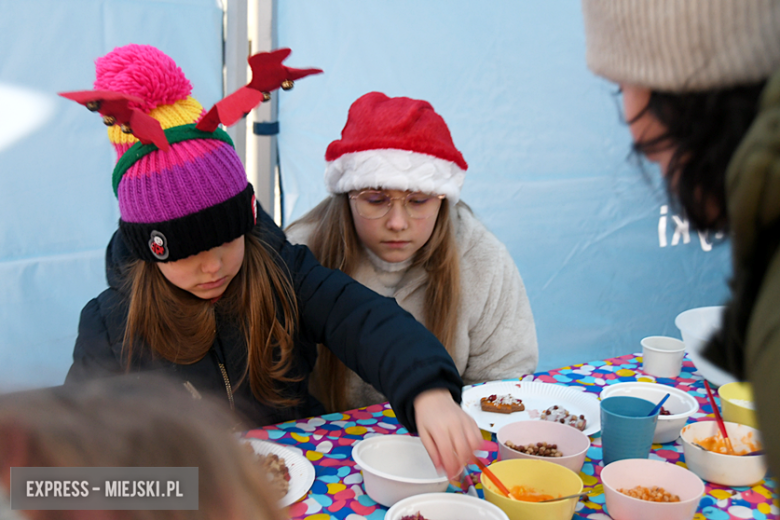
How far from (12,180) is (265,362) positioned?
108cm

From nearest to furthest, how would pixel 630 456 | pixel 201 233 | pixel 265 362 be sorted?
pixel 630 456
pixel 201 233
pixel 265 362

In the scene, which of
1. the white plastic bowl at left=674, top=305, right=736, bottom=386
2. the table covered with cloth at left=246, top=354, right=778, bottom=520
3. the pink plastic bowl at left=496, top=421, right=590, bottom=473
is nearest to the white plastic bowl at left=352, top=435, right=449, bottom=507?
the table covered with cloth at left=246, top=354, right=778, bottom=520

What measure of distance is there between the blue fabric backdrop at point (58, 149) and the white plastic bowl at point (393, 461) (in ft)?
4.00

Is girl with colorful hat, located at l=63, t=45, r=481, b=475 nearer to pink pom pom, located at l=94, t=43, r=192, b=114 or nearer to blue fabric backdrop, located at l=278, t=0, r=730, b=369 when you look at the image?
pink pom pom, located at l=94, t=43, r=192, b=114

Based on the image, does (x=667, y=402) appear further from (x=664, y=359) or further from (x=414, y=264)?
(x=414, y=264)

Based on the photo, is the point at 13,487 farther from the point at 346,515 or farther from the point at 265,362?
the point at 265,362

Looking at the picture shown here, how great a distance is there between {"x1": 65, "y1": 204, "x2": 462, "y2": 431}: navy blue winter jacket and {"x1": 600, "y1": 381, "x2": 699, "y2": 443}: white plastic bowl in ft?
1.56

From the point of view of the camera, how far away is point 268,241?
149 cm

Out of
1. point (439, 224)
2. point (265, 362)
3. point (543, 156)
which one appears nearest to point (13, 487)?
point (265, 362)

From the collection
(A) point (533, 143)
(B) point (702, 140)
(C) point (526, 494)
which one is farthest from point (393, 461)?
(A) point (533, 143)

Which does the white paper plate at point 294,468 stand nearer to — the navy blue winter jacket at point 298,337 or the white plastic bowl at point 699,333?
the navy blue winter jacket at point 298,337

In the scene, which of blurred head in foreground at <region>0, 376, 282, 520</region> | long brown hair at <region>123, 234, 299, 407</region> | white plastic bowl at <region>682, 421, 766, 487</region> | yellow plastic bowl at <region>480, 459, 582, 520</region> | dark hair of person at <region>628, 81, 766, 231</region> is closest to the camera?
blurred head in foreground at <region>0, 376, 282, 520</region>

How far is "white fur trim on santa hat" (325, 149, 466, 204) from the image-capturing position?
1.58 meters

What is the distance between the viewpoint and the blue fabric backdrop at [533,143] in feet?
7.44
